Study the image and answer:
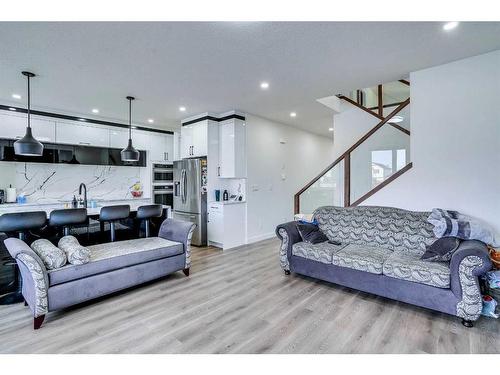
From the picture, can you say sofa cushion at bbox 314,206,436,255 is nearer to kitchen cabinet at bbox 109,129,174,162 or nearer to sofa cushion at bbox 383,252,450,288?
sofa cushion at bbox 383,252,450,288

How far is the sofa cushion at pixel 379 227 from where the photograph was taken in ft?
9.88

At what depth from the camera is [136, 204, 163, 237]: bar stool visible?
3741 millimetres

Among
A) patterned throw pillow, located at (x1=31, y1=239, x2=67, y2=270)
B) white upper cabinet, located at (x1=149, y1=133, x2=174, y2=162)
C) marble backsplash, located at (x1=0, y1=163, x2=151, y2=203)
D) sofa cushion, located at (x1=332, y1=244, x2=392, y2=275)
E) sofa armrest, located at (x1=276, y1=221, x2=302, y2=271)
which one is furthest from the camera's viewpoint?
white upper cabinet, located at (x1=149, y1=133, x2=174, y2=162)

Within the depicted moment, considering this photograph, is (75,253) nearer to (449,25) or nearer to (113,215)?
(113,215)

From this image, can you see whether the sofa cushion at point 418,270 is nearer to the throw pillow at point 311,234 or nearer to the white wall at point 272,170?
the throw pillow at point 311,234

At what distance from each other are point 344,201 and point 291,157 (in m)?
2.65

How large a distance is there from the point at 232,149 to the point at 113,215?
2.55m

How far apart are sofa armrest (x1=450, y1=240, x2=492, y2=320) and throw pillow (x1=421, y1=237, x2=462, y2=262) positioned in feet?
0.76

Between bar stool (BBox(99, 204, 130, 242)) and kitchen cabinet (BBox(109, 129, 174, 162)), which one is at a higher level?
kitchen cabinet (BBox(109, 129, 174, 162))

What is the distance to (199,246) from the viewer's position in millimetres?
5195

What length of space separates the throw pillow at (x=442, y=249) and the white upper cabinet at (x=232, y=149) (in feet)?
11.3

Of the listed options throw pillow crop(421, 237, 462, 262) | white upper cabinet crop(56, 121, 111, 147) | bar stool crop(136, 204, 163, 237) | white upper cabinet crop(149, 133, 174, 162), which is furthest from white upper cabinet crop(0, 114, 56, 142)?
throw pillow crop(421, 237, 462, 262)

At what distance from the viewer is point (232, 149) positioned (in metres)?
5.14
